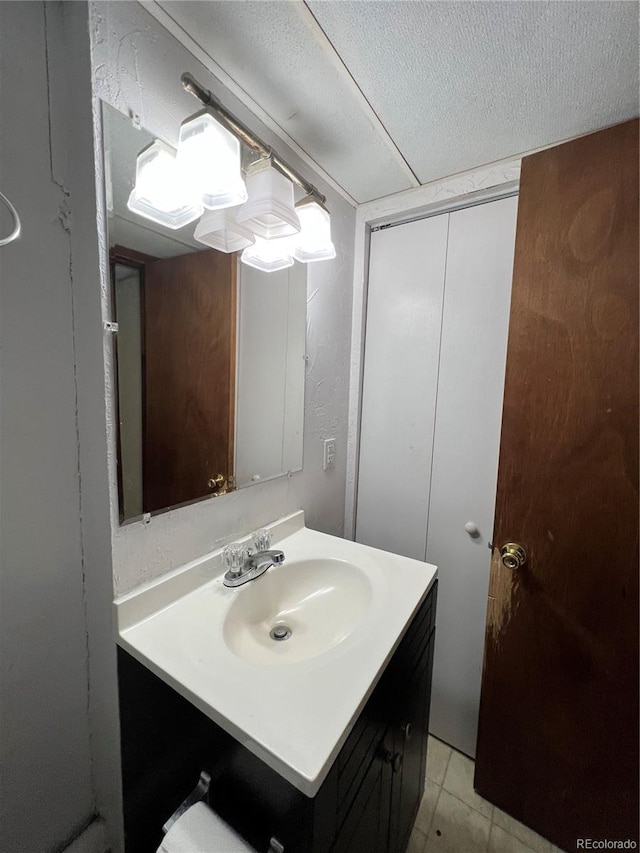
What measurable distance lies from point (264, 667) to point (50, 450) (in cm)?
65

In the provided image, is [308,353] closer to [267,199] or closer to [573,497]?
[267,199]

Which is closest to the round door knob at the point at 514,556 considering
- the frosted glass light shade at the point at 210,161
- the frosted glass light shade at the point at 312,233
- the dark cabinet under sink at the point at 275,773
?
the dark cabinet under sink at the point at 275,773

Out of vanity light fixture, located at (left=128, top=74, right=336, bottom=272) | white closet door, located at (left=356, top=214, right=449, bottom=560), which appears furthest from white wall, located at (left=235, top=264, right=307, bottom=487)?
white closet door, located at (left=356, top=214, right=449, bottom=560)

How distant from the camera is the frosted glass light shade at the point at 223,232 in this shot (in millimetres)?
801

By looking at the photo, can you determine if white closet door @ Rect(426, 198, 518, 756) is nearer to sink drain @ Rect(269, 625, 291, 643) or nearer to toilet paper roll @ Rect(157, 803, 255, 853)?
sink drain @ Rect(269, 625, 291, 643)

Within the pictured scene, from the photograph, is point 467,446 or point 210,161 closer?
point 210,161

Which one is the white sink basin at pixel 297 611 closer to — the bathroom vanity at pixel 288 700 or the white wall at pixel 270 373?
the bathroom vanity at pixel 288 700

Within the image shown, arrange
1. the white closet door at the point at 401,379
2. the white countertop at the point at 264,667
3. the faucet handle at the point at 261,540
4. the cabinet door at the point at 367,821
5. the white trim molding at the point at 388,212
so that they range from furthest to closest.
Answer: the white closet door at the point at 401,379, the white trim molding at the point at 388,212, the faucet handle at the point at 261,540, the cabinet door at the point at 367,821, the white countertop at the point at 264,667

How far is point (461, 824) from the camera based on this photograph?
1.09 metres

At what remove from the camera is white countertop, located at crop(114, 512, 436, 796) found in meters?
0.50

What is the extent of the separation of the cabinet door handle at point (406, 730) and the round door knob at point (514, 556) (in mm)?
517

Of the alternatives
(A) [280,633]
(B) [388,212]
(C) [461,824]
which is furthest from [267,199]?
(C) [461,824]

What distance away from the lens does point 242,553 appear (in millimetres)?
909

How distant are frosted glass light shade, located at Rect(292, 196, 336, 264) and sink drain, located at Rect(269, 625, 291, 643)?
3.56ft
